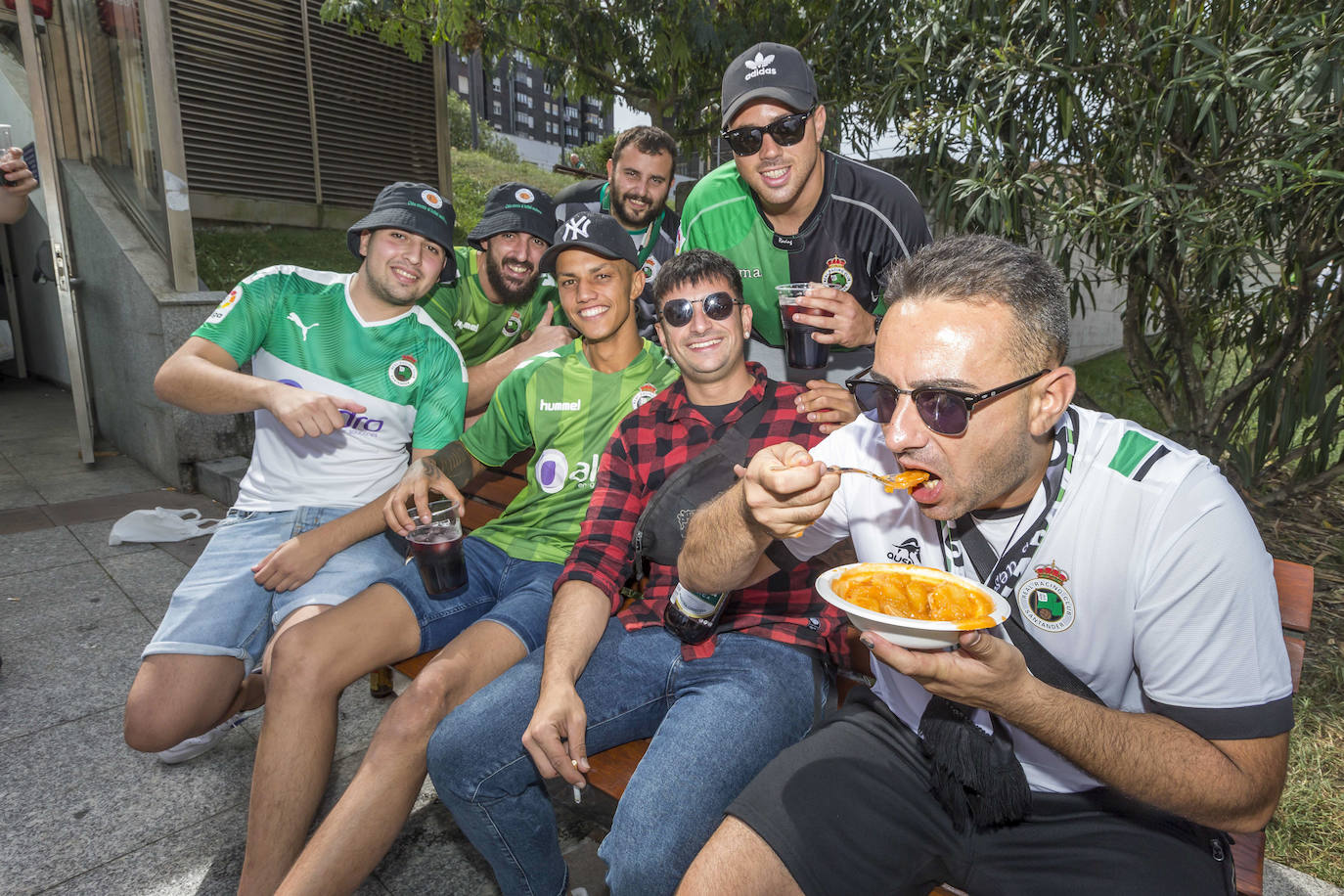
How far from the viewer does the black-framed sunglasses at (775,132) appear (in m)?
3.12

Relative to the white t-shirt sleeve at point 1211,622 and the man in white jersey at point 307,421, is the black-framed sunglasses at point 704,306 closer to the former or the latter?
the man in white jersey at point 307,421

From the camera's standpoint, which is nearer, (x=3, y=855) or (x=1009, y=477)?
(x=1009, y=477)

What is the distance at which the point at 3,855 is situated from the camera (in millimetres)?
2631

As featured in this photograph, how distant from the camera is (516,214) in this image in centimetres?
385

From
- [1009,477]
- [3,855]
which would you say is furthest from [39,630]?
[1009,477]

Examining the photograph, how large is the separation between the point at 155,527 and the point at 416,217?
3.90m

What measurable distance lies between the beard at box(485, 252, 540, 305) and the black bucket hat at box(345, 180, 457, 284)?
503 millimetres

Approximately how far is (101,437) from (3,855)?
7.04m

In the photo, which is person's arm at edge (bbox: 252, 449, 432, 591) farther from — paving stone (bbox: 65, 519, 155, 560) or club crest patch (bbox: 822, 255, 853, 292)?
paving stone (bbox: 65, 519, 155, 560)

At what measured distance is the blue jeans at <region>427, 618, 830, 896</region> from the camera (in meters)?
1.85

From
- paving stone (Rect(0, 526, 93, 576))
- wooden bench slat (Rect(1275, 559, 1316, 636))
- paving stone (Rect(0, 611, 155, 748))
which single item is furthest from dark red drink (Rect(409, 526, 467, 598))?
paving stone (Rect(0, 526, 93, 576))

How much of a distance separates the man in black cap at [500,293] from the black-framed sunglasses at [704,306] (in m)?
0.98

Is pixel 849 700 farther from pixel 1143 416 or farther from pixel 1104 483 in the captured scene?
pixel 1143 416

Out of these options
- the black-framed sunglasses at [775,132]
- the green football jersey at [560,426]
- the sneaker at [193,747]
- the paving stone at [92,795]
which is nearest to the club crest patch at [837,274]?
the black-framed sunglasses at [775,132]
